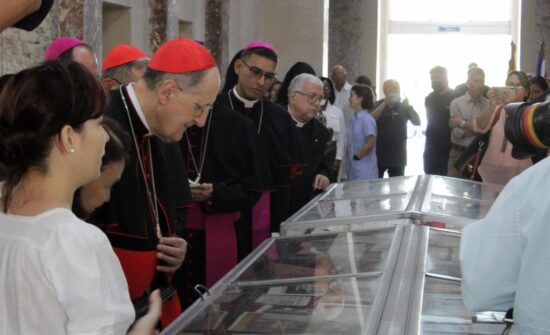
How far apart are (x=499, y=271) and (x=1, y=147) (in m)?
1.13

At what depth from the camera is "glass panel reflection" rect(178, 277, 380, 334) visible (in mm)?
2512

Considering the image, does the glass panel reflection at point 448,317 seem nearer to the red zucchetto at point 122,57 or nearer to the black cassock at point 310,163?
the red zucchetto at point 122,57

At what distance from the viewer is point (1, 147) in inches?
71.8

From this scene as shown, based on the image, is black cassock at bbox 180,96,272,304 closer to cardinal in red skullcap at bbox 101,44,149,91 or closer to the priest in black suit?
cardinal in red skullcap at bbox 101,44,149,91

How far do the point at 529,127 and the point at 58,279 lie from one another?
108cm

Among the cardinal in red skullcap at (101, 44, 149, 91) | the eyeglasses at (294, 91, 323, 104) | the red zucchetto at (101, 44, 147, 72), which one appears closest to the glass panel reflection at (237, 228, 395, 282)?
the cardinal in red skullcap at (101, 44, 149, 91)

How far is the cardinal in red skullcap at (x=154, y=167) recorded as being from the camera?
118 inches

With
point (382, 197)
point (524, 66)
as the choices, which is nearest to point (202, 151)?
point (382, 197)

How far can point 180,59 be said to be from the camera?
3.15m

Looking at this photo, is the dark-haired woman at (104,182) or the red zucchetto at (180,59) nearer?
the dark-haired woman at (104,182)

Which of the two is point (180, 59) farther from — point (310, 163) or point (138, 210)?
point (310, 163)

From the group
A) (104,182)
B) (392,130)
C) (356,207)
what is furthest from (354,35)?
(104,182)

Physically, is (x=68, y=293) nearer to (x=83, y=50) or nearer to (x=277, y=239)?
(x=277, y=239)

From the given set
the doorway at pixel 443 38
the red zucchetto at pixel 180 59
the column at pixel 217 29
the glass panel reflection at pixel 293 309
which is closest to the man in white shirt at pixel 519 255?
the glass panel reflection at pixel 293 309
